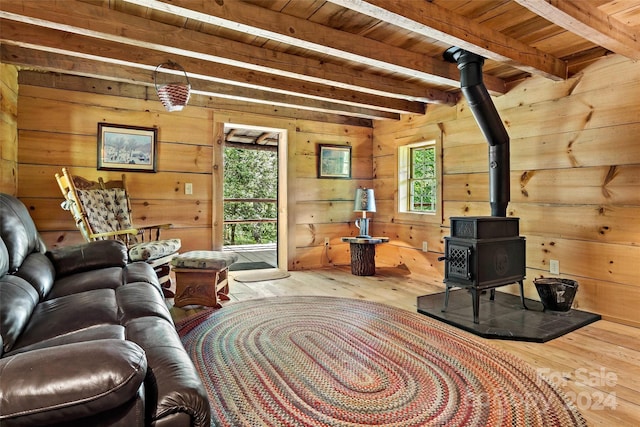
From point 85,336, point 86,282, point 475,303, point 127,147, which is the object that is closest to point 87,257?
point 86,282

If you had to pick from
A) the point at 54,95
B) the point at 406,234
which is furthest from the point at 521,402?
the point at 54,95

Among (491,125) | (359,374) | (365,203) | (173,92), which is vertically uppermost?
(173,92)

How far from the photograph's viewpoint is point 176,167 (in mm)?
4109

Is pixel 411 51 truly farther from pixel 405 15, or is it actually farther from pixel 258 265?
pixel 258 265

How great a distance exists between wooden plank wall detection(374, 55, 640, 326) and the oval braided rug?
137cm

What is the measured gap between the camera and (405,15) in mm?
2156

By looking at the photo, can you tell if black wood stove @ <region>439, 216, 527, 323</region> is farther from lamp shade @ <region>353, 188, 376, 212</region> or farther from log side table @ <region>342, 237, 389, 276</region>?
lamp shade @ <region>353, 188, 376, 212</region>

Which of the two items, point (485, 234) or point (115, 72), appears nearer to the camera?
point (485, 234)

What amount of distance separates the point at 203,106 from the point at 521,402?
400 centimetres

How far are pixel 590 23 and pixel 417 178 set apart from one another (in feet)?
8.91

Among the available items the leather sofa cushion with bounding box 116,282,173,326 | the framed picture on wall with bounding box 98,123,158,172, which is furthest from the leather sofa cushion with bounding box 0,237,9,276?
the framed picture on wall with bounding box 98,123,158,172

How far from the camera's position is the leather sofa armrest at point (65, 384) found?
2.44 ft

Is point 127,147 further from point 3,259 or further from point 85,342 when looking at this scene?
point 85,342

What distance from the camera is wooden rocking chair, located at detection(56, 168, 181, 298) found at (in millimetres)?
3053
